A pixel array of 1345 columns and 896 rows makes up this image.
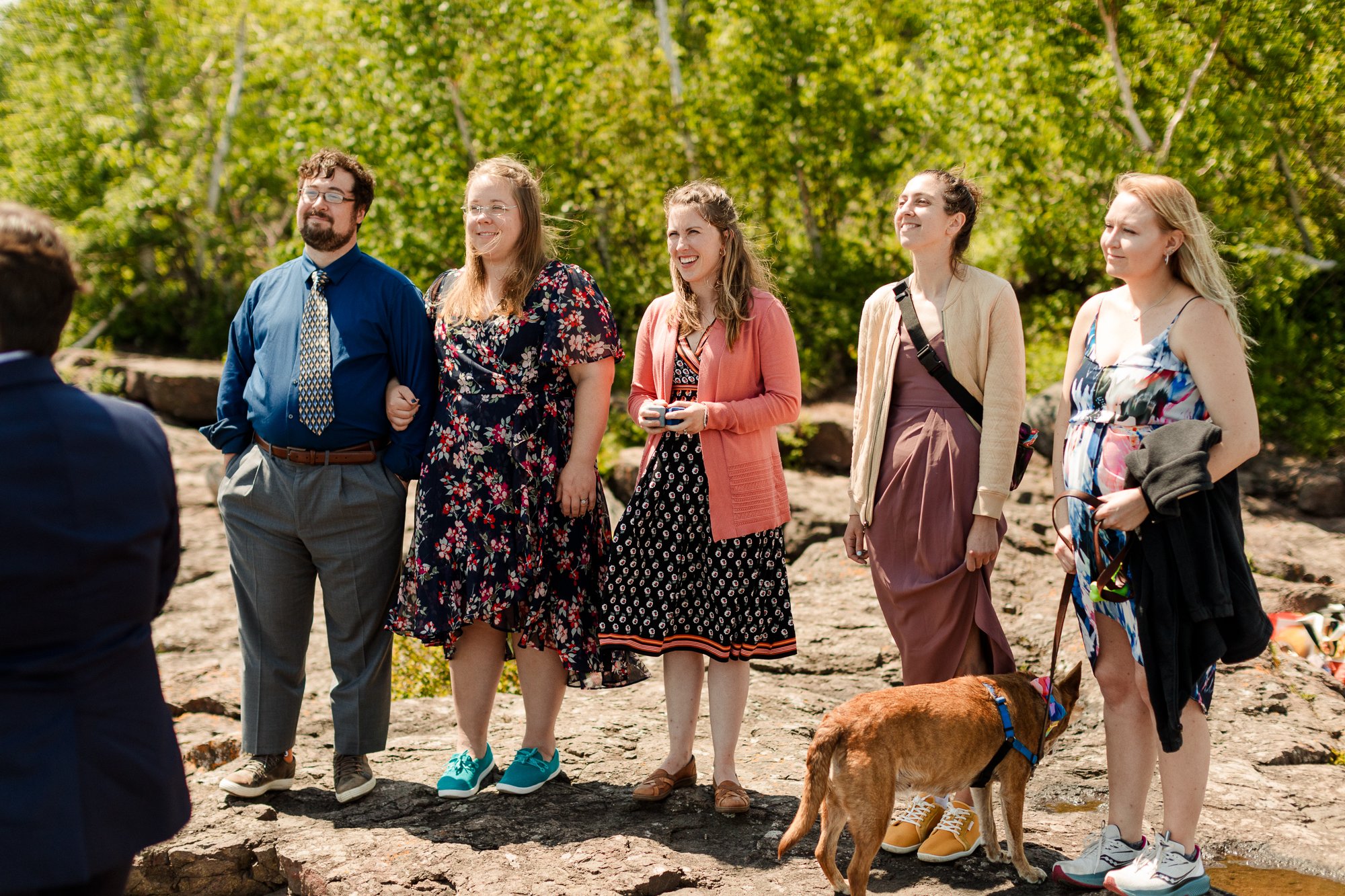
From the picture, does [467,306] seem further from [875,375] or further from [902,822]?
[902,822]

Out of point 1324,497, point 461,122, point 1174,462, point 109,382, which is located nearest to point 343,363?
point 1174,462

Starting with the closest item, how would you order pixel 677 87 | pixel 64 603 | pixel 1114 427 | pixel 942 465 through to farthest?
pixel 64 603 → pixel 1114 427 → pixel 942 465 → pixel 677 87

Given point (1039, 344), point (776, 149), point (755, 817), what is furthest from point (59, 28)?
point (755, 817)

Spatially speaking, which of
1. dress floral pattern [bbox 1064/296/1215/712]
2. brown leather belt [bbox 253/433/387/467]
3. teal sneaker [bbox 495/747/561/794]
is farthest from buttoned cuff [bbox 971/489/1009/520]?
brown leather belt [bbox 253/433/387/467]

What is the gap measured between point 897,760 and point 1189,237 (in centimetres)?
179

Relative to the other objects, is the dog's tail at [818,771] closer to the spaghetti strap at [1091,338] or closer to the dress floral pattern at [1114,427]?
the dress floral pattern at [1114,427]

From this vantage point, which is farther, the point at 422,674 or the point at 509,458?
the point at 422,674

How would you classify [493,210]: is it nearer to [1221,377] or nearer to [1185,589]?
[1221,377]

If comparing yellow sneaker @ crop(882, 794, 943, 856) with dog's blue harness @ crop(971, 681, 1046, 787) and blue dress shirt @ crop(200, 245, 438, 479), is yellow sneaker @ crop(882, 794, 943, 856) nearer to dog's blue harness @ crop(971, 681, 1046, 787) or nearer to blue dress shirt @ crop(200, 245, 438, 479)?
dog's blue harness @ crop(971, 681, 1046, 787)

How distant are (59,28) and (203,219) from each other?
4.97 meters

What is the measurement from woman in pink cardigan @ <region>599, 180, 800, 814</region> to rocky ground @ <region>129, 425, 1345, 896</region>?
0.30 meters

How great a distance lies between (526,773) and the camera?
4.29 meters

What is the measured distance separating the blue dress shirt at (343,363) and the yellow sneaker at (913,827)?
2.16m

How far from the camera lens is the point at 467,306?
165 inches
